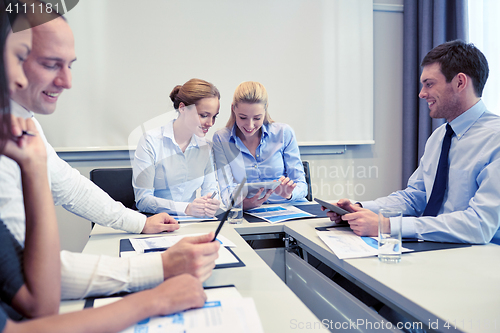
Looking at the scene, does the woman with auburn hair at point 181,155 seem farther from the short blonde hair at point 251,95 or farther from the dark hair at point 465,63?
the dark hair at point 465,63

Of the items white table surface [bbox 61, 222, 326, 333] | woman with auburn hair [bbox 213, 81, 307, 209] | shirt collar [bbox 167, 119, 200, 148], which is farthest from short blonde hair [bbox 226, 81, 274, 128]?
white table surface [bbox 61, 222, 326, 333]

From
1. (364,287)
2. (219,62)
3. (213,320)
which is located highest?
(219,62)

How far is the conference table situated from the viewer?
65 cm

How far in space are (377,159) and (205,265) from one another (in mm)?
3084

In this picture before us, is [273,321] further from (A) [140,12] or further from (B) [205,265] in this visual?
(A) [140,12]

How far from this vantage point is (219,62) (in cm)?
296

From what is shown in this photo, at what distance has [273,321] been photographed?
63 centimetres

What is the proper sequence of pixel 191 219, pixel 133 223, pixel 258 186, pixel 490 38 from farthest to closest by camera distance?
pixel 490 38 → pixel 258 186 → pixel 191 219 → pixel 133 223

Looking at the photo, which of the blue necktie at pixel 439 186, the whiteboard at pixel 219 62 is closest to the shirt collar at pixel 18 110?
the blue necktie at pixel 439 186

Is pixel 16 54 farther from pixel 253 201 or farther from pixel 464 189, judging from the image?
pixel 464 189

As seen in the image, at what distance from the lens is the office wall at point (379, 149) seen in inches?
131

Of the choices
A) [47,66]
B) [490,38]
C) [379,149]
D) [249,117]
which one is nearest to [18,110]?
[47,66]

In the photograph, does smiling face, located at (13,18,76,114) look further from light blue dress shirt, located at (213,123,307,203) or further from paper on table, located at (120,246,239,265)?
light blue dress shirt, located at (213,123,307,203)

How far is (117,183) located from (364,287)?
61.1 inches
